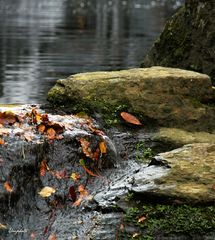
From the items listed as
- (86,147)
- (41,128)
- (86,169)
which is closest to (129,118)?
(86,147)

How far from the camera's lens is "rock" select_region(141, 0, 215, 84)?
39.9 ft

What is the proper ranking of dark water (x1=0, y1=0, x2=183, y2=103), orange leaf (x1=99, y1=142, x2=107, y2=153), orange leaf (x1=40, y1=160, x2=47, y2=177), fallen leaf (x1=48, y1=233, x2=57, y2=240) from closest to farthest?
fallen leaf (x1=48, y1=233, x2=57, y2=240)
orange leaf (x1=40, y1=160, x2=47, y2=177)
orange leaf (x1=99, y1=142, x2=107, y2=153)
dark water (x1=0, y1=0, x2=183, y2=103)

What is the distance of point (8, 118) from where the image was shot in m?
8.02

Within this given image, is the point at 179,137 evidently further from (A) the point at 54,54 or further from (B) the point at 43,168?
(A) the point at 54,54

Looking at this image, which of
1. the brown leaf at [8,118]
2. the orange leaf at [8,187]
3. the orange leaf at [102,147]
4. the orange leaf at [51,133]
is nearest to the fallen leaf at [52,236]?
the orange leaf at [8,187]

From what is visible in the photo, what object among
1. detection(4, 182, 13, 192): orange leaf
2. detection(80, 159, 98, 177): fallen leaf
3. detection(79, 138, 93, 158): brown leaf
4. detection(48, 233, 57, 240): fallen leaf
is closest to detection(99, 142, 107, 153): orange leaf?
detection(79, 138, 93, 158): brown leaf

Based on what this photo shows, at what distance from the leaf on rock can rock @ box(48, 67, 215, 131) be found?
235 cm

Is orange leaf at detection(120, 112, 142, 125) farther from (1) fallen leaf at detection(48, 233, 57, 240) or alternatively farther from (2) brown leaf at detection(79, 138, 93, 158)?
(1) fallen leaf at detection(48, 233, 57, 240)

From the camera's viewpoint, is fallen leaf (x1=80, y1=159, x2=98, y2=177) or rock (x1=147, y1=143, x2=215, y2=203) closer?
rock (x1=147, y1=143, x2=215, y2=203)

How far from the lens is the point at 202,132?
9648 mm

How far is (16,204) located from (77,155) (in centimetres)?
126

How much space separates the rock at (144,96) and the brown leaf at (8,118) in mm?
1586

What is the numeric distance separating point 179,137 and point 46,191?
279cm

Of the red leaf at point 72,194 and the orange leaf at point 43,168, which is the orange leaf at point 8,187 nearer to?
the orange leaf at point 43,168
